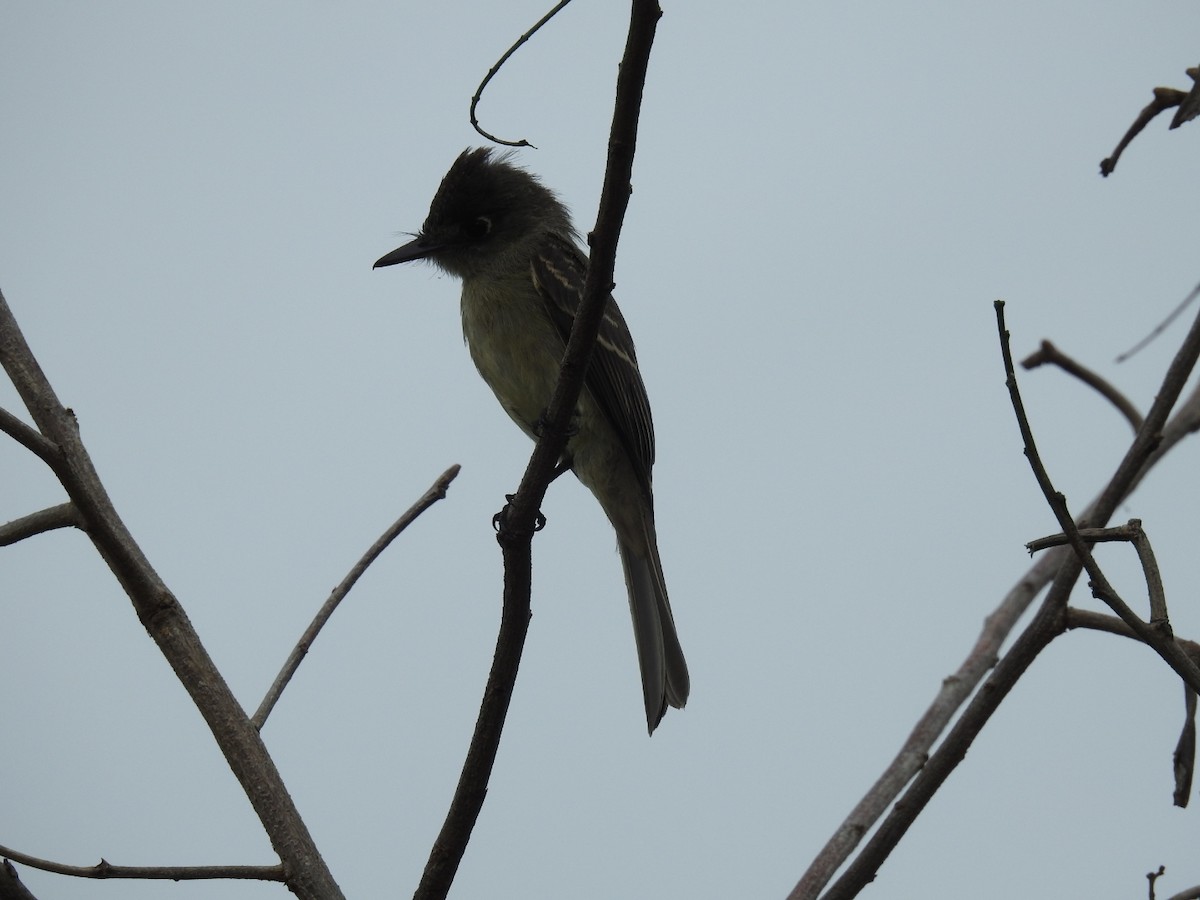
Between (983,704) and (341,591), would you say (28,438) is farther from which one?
(983,704)

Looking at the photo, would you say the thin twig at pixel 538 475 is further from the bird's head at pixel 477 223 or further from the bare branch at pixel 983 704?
the bird's head at pixel 477 223

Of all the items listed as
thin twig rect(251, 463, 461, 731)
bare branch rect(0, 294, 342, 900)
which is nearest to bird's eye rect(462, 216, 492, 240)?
thin twig rect(251, 463, 461, 731)

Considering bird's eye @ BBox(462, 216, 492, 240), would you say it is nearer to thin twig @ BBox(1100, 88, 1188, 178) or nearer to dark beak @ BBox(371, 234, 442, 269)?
dark beak @ BBox(371, 234, 442, 269)

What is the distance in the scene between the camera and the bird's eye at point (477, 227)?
17.1 feet

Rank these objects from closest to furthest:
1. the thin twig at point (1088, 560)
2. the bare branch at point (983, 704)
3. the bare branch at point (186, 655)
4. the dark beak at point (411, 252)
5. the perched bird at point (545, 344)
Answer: the thin twig at point (1088, 560), the bare branch at point (186, 655), the bare branch at point (983, 704), the perched bird at point (545, 344), the dark beak at point (411, 252)

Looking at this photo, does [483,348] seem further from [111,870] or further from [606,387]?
[111,870]

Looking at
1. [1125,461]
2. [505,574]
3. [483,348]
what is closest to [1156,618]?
[1125,461]

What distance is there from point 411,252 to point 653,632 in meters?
1.88

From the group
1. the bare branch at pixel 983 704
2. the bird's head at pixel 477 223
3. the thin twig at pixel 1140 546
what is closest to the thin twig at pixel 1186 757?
the bare branch at pixel 983 704

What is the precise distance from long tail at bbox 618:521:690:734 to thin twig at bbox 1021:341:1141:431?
1.56m

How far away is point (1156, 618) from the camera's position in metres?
1.97

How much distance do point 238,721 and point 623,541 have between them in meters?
2.62

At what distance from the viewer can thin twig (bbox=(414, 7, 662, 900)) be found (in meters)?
2.25

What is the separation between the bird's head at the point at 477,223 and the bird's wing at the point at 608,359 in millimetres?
184
